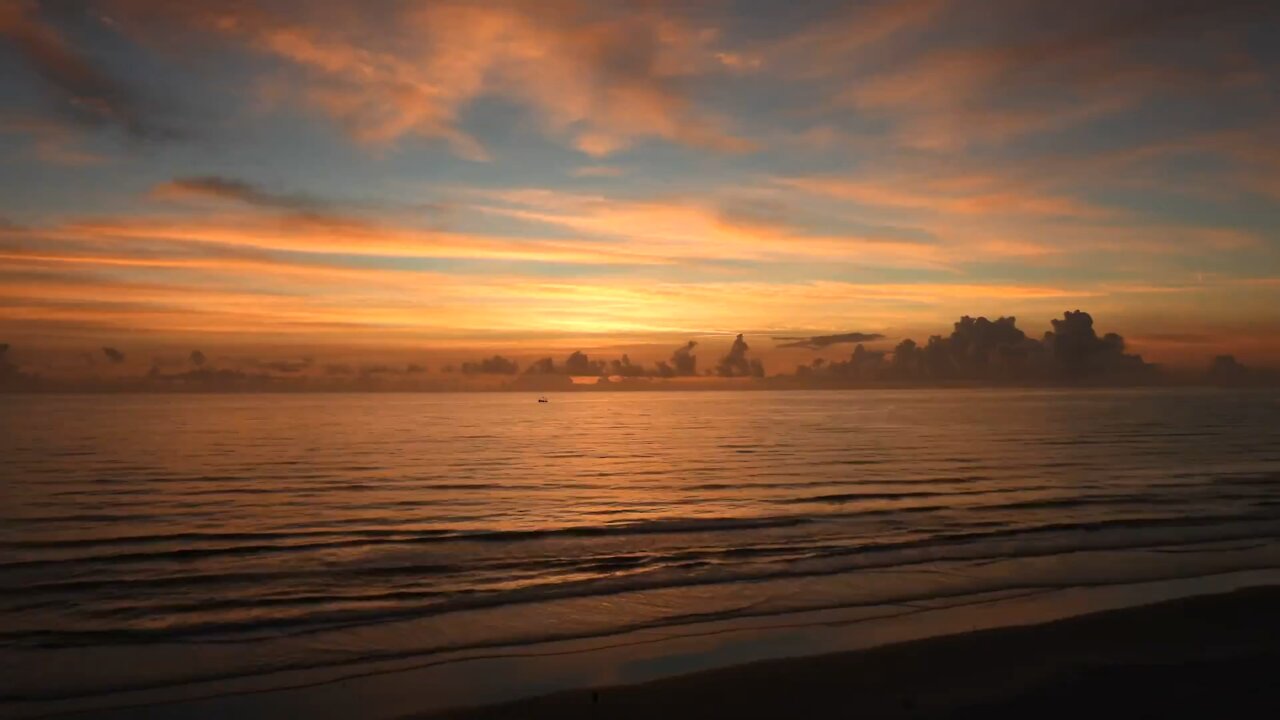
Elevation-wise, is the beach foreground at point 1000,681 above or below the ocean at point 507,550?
above

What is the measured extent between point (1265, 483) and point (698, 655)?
32.9 metres

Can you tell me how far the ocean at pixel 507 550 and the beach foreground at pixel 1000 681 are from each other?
5.63 feet

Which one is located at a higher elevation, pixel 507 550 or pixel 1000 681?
pixel 1000 681

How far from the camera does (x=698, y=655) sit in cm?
1286

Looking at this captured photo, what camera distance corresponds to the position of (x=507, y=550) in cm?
2206

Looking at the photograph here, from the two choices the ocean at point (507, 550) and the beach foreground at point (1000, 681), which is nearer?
the beach foreground at point (1000, 681)

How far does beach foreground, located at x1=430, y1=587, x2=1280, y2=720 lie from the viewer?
10.0 m

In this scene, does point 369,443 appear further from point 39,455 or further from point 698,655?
point 698,655

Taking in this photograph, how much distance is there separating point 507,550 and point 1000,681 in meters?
13.9

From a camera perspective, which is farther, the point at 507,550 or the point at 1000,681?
the point at 507,550

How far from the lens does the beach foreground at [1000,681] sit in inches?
394

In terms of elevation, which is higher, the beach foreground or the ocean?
the beach foreground

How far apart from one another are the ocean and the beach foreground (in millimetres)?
1717

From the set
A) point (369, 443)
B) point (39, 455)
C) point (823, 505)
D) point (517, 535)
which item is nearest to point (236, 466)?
point (39, 455)
